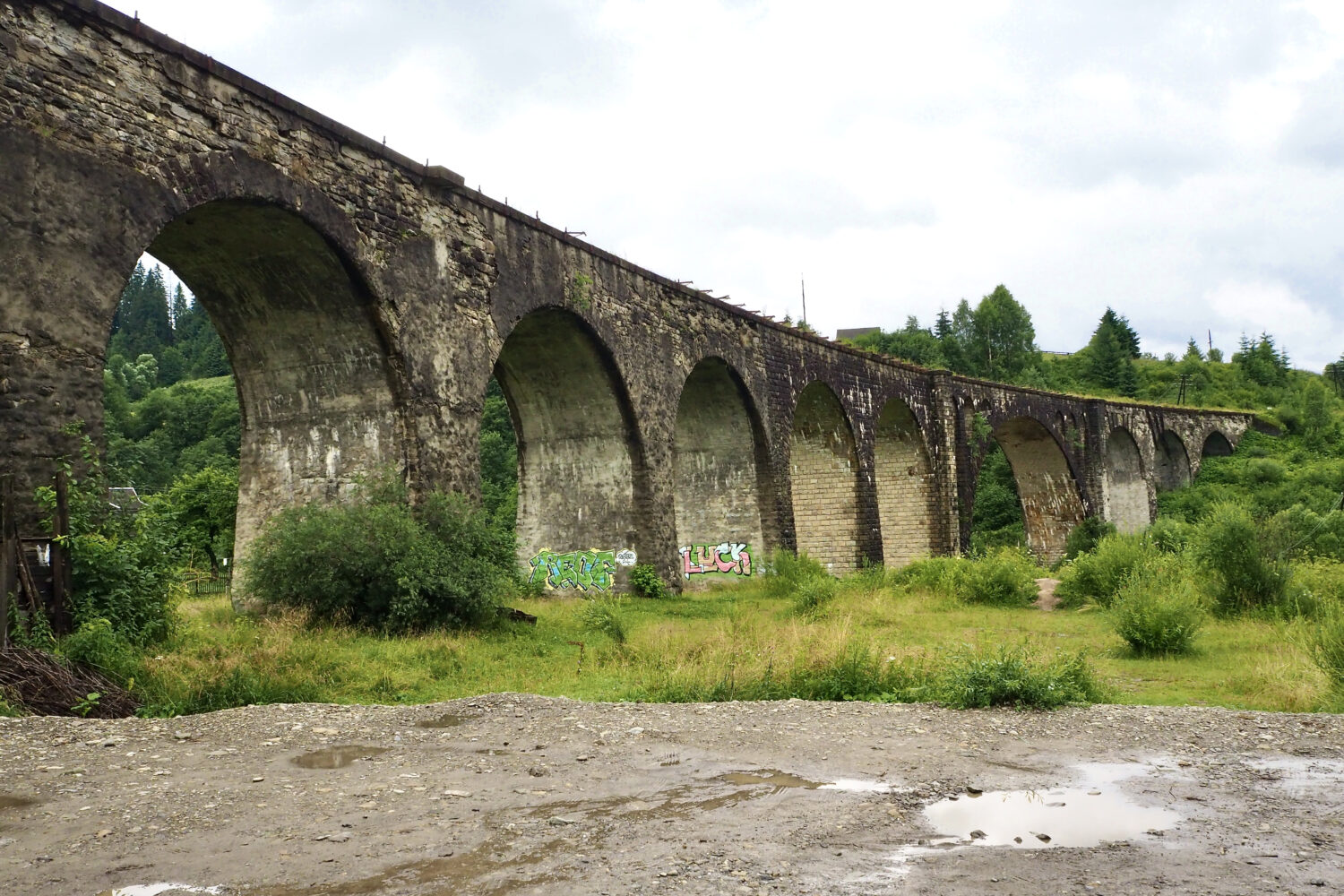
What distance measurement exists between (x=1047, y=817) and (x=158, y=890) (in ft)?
11.0

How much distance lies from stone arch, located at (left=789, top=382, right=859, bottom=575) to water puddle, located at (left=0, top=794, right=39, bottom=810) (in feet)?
60.5

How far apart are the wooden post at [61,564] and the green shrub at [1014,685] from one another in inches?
239

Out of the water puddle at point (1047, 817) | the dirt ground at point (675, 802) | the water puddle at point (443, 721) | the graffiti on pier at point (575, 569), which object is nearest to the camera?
the dirt ground at point (675, 802)

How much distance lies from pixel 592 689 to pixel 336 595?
10.8 feet

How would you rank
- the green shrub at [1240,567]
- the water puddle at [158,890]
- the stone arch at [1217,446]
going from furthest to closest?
the stone arch at [1217,446]
the green shrub at [1240,567]
the water puddle at [158,890]

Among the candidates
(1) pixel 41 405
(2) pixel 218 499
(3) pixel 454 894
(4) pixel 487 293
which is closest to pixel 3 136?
(1) pixel 41 405

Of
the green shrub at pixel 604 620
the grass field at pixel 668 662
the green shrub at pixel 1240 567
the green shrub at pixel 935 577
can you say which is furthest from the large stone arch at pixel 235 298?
the green shrub at pixel 1240 567

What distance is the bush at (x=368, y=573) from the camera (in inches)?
392

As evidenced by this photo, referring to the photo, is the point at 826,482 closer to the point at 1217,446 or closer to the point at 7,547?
the point at 7,547

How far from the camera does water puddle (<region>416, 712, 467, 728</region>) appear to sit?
6.47 m

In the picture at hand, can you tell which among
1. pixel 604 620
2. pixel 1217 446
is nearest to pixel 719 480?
pixel 604 620

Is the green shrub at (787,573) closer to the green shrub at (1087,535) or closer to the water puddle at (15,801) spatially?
the green shrub at (1087,535)

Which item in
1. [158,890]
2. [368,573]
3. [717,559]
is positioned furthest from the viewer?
[717,559]

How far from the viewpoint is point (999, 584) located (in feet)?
49.7
